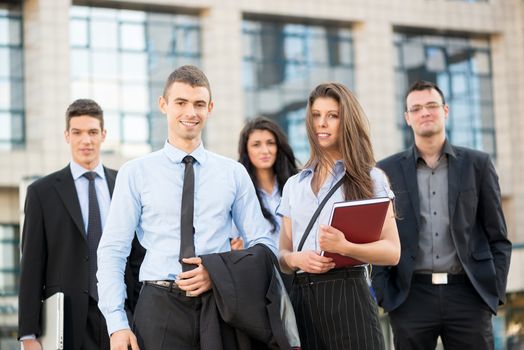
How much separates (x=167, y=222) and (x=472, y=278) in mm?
2938

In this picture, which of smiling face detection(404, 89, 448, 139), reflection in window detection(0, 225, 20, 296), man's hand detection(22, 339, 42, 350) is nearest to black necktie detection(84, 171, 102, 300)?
man's hand detection(22, 339, 42, 350)

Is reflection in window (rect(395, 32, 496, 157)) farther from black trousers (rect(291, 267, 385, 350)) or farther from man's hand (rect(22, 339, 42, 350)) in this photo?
black trousers (rect(291, 267, 385, 350))

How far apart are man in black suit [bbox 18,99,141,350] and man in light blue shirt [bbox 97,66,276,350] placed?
5.69 ft

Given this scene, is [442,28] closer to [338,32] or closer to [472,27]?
[472,27]

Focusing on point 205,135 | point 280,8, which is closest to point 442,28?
point 280,8

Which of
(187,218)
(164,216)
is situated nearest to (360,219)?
(187,218)

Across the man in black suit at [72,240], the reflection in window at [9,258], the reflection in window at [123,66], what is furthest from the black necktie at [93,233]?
the reflection in window at [123,66]

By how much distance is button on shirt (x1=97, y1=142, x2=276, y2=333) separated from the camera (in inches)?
223

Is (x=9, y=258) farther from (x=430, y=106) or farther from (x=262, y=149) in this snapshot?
(x=430, y=106)

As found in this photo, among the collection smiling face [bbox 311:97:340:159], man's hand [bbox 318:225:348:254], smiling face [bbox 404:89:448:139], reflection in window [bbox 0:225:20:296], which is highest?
smiling face [bbox 404:89:448:139]

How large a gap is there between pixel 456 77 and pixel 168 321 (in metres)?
43.4

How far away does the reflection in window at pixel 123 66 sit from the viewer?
40688 mm

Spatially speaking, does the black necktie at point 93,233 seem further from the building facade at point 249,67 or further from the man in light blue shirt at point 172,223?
the building facade at point 249,67

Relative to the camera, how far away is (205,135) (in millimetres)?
43531
